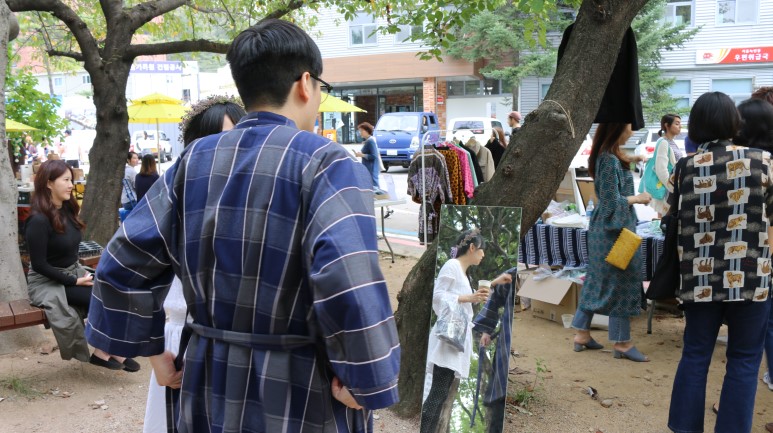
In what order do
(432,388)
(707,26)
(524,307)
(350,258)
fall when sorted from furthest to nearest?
(707,26)
(524,307)
(432,388)
(350,258)

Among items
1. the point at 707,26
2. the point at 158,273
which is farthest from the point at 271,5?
the point at 707,26

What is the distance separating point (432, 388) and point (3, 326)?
9.30 ft

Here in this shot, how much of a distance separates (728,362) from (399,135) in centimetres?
1903

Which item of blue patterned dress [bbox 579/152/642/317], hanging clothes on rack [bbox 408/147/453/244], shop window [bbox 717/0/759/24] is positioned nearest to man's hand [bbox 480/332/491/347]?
blue patterned dress [bbox 579/152/642/317]

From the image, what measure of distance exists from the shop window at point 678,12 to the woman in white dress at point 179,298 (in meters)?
27.3

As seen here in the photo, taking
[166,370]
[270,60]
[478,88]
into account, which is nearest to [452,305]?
[166,370]

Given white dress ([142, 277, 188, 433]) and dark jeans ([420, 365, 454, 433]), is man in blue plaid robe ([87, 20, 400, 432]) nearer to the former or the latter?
white dress ([142, 277, 188, 433])

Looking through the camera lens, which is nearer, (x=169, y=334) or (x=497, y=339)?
(x=169, y=334)

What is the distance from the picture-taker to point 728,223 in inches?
135

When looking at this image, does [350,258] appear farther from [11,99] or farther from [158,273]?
[11,99]

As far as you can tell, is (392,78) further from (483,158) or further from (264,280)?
(264,280)

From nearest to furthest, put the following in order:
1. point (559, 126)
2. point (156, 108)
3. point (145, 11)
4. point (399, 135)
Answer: point (559, 126) < point (145, 11) < point (156, 108) < point (399, 135)

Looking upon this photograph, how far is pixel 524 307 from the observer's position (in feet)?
22.6

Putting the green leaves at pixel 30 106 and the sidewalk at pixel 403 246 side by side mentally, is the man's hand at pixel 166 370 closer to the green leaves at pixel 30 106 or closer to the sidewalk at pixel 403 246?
the sidewalk at pixel 403 246
